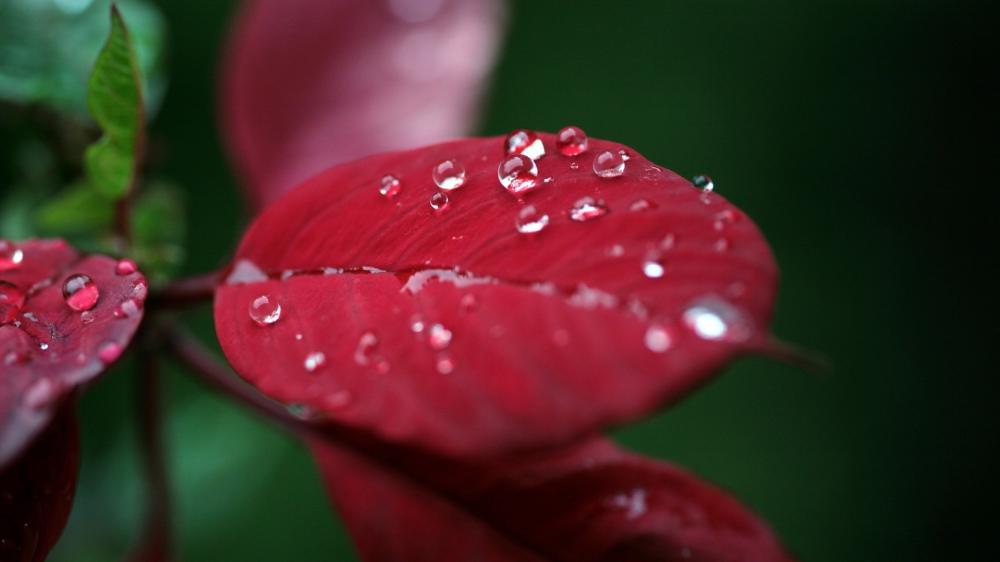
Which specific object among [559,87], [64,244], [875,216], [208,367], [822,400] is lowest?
[822,400]

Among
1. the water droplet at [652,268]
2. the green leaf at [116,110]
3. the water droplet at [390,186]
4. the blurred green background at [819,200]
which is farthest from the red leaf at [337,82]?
the blurred green background at [819,200]

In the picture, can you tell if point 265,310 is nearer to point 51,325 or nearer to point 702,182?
point 51,325

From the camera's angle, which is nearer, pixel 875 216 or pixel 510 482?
pixel 510 482

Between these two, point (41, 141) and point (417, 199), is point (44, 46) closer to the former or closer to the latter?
point (41, 141)

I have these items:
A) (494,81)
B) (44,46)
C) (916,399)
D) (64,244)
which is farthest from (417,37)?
(916,399)

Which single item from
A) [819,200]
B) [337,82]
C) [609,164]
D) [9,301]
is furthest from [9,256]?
[819,200]
